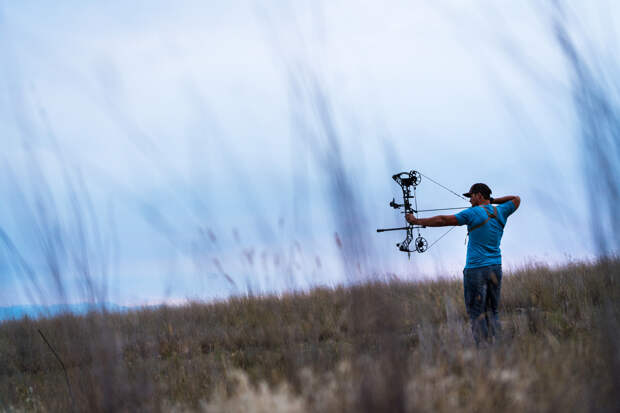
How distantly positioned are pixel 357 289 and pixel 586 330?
14.5 ft

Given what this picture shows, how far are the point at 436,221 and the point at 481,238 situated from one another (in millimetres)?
635

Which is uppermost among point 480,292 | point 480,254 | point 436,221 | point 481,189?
point 481,189

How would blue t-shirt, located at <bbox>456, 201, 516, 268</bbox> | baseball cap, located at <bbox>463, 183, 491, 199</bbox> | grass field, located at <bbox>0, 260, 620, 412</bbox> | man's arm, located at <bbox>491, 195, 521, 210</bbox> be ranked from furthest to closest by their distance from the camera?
man's arm, located at <bbox>491, 195, 521, 210</bbox>
baseball cap, located at <bbox>463, 183, 491, 199</bbox>
blue t-shirt, located at <bbox>456, 201, 516, 268</bbox>
grass field, located at <bbox>0, 260, 620, 412</bbox>

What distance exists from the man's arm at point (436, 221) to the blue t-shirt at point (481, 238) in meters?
0.09

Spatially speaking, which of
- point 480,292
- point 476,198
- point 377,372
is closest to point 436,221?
point 476,198

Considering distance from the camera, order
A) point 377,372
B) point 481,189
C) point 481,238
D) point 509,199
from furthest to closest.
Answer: point 509,199, point 481,189, point 481,238, point 377,372

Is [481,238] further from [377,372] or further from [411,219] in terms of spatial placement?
[377,372]

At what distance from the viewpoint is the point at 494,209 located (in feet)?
19.3

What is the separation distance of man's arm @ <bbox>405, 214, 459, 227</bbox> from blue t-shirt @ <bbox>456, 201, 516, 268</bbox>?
93mm

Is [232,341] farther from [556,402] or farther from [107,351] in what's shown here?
[556,402]

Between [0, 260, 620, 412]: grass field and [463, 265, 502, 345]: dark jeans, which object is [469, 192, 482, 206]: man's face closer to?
[463, 265, 502, 345]: dark jeans

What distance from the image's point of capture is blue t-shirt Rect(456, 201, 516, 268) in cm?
569

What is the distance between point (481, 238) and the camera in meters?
5.71

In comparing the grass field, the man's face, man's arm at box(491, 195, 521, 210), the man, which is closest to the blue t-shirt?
the man
